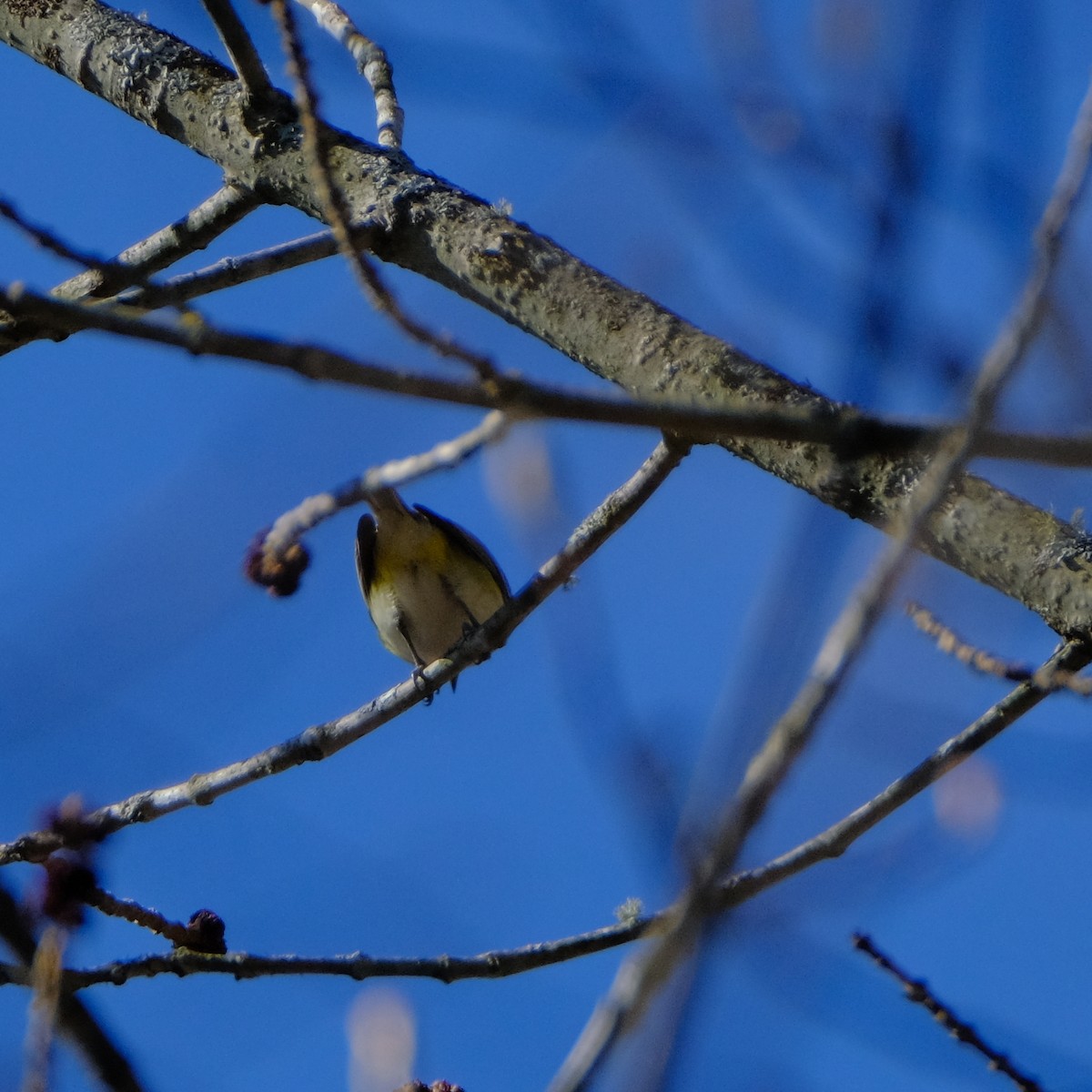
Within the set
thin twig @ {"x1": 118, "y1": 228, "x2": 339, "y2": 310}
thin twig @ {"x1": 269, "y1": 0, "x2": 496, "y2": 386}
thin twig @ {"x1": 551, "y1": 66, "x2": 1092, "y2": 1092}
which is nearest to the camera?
thin twig @ {"x1": 551, "y1": 66, "x2": 1092, "y2": 1092}

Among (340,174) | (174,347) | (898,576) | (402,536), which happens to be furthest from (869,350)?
(402,536)

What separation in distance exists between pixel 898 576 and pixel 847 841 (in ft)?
3.88

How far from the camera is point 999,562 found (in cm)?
168

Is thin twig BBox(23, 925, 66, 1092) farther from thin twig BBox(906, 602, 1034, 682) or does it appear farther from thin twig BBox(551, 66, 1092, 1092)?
thin twig BBox(906, 602, 1034, 682)

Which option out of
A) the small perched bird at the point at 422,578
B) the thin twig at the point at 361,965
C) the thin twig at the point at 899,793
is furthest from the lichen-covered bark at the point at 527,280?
the small perched bird at the point at 422,578

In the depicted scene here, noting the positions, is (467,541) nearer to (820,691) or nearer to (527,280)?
(527,280)

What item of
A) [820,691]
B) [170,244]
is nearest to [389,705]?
[170,244]

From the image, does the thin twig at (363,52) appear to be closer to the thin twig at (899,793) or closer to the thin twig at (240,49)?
the thin twig at (240,49)

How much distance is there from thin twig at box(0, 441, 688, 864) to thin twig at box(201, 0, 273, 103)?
88 centimetres

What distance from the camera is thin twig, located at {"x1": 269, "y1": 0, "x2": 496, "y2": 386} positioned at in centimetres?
116

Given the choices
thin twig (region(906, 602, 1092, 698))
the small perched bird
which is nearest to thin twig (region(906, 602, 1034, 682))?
thin twig (region(906, 602, 1092, 698))

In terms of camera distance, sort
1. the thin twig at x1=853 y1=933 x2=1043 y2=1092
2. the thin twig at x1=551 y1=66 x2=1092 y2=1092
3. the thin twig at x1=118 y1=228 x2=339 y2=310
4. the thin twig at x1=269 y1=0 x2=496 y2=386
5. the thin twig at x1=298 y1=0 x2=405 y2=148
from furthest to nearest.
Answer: the thin twig at x1=298 y1=0 x2=405 y2=148 → the thin twig at x1=118 y1=228 x2=339 y2=310 → the thin twig at x1=853 y1=933 x2=1043 y2=1092 → the thin twig at x1=269 y1=0 x2=496 y2=386 → the thin twig at x1=551 y1=66 x2=1092 y2=1092

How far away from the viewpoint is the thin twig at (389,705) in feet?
7.57

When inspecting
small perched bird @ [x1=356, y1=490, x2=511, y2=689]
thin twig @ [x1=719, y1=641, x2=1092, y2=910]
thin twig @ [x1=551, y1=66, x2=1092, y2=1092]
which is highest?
small perched bird @ [x1=356, y1=490, x2=511, y2=689]
